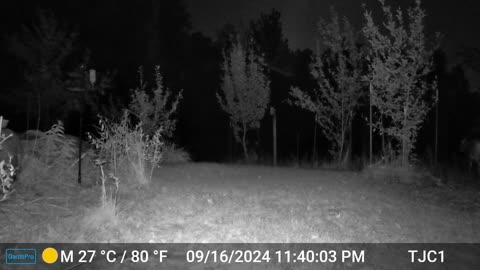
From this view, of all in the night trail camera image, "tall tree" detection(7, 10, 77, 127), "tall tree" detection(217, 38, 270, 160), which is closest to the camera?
the night trail camera image

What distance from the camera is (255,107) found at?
54.7 ft

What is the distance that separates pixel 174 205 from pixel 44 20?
52.8 ft

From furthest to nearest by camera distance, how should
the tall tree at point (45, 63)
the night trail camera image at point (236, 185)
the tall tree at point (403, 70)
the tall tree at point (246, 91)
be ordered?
the tall tree at point (45, 63) < the tall tree at point (246, 91) < the tall tree at point (403, 70) < the night trail camera image at point (236, 185)

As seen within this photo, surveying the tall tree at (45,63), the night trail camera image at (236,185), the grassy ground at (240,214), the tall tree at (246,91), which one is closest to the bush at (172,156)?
the night trail camera image at (236,185)

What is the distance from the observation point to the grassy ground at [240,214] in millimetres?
4527

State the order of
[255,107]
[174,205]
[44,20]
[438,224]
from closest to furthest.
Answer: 1. [438,224]
2. [174,205]
3. [255,107]
4. [44,20]

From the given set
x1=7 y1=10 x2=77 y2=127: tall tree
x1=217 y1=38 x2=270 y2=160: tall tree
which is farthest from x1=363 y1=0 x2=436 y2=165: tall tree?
x1=7 y1=10 x2=77 y2=127: tall tree

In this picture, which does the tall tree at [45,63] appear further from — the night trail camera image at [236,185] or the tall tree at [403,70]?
the tall tree at [403,70]

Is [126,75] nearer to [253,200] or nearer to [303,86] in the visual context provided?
[303,86]

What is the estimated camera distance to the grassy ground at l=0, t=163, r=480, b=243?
453cm

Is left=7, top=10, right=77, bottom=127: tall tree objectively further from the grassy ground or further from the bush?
the grassy ground

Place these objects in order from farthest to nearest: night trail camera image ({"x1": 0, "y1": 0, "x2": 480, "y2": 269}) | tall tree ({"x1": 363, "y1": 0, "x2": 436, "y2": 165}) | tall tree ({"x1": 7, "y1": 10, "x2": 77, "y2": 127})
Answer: tall tree ({"x1": 7, "y1": 10, "x2": 77, "y2": 127})
tall tree ({"x1": 363, "y1": 0, "x2": 436, "y2": 165})
night trail camera image ({"x1": 0, "y1": 0, "x2": 480, "y2": 269})

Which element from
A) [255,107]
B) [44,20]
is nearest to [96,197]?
[255,107]

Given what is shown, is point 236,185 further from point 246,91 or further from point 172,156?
point 246,91
